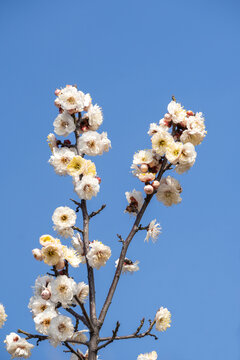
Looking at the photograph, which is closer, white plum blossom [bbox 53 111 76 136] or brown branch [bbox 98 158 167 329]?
brown branch [bbox 98 158 167 329]

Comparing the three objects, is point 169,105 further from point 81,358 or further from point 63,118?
point 81,358

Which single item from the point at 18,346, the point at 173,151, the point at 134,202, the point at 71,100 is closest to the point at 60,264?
the point at 18,346

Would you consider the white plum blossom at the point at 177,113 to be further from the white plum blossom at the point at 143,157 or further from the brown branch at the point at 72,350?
the brown branch at the point at 72,350

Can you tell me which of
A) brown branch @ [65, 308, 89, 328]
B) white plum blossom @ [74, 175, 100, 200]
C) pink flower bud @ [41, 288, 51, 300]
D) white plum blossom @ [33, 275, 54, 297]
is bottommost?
pink flower bud @ [41, 288, 51, 300]

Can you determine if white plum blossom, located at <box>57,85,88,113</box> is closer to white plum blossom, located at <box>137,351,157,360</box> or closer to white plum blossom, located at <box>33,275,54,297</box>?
white plum blossom, located at <box>33,275,54,297</box>

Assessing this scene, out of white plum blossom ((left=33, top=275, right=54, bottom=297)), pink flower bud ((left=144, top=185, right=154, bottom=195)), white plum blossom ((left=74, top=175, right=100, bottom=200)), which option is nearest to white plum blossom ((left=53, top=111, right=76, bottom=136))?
white plum blossom ((left=74, top=175, right=100, bottom=200))

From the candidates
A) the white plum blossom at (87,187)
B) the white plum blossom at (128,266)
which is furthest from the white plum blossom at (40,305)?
the white plum blossom at (87,187)

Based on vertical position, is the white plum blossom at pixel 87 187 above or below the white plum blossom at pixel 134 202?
below
